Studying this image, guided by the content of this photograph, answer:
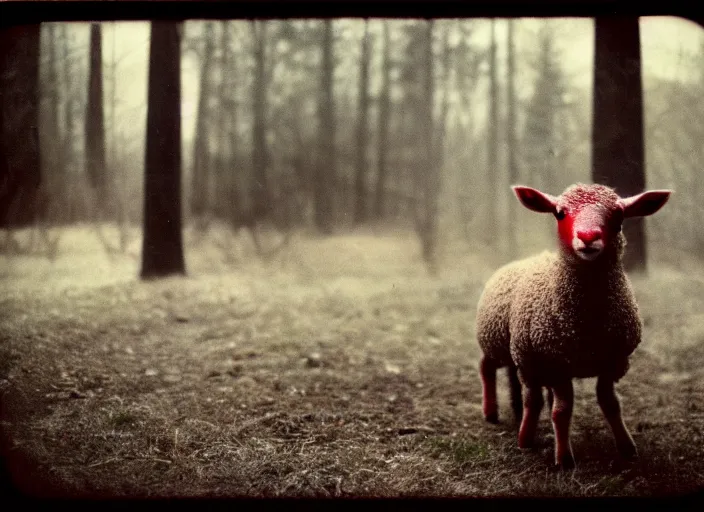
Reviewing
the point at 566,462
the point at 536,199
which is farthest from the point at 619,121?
the point at 566,462

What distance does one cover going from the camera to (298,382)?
2.99 m

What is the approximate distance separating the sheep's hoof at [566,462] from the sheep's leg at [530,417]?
16 cm

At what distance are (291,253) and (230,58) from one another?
4.32 ft

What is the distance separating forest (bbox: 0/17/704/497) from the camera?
2.20 m

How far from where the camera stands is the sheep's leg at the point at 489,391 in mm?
2557

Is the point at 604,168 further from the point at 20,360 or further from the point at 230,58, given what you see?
the point at 20,360

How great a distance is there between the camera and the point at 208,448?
2262 mm

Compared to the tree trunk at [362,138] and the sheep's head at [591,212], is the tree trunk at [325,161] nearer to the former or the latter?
the tree trunk at [362,138]

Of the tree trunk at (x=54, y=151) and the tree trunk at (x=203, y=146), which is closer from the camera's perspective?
the tree trunk at (x=54, y=151)

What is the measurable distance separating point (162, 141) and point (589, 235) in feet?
6.95

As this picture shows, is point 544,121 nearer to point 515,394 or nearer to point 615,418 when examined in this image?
point 515,394

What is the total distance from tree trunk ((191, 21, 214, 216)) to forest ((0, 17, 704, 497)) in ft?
0.06

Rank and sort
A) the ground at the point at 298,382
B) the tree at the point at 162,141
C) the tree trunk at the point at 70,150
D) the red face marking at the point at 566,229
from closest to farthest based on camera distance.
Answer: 1. the red face marking at the point at 566,229
2. the ground at the point at 298,382
3. the tree trunk at the point at 70,150
4. the tree at the point at 162,141

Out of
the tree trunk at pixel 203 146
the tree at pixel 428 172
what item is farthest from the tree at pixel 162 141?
the tree at pixel 428 172
